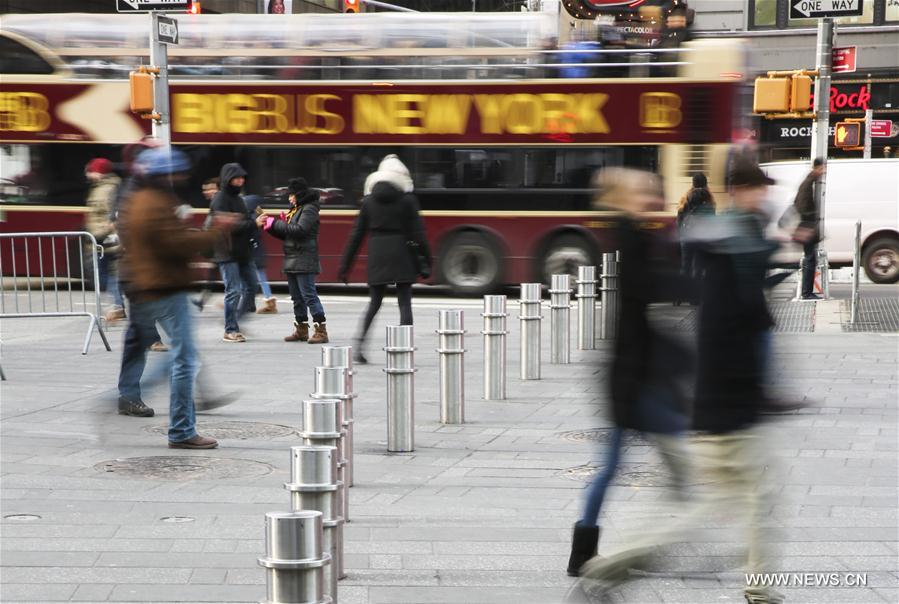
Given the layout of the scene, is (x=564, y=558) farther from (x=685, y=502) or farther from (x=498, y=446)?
(x=498, y=446)

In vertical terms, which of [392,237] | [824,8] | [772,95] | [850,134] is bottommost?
[392,237]

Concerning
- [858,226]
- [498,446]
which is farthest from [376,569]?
[858,226]

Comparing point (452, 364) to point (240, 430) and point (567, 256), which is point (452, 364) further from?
point (567, 256)

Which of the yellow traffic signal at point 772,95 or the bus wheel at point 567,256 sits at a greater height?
the yellow traffic signal at point 772,95

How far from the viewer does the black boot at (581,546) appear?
5293 mm

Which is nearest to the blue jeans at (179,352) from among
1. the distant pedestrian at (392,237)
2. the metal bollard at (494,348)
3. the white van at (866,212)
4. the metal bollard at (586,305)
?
the metal bollard at (494,348)

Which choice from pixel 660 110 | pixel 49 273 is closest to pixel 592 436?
pixel 49 273

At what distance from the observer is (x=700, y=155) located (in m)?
Result: 18.7

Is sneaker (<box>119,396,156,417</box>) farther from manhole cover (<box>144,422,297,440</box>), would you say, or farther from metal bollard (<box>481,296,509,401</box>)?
metal bollard (<box>481,296,509,401</box>)

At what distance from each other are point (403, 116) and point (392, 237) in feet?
A: 26.6

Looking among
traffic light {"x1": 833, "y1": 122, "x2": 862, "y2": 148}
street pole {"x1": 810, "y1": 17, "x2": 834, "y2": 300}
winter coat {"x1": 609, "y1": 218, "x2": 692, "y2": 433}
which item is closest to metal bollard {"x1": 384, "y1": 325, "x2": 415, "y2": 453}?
winter coat {"x1": 609, "y1": 218, "x2": 692, "y2": 433}

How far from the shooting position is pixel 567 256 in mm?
19453

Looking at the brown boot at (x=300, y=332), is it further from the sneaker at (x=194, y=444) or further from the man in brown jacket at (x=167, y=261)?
the sneaker at (x=194, y=444)

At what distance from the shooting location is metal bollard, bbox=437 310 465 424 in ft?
29.7
